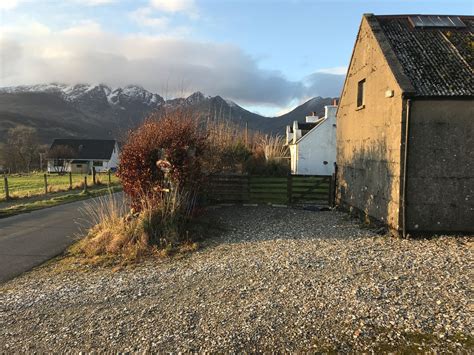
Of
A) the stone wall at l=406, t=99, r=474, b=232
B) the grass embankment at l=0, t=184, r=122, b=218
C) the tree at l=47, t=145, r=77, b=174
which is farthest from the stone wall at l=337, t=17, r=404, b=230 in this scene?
the tree at l=47, t=145, r=77, b=174

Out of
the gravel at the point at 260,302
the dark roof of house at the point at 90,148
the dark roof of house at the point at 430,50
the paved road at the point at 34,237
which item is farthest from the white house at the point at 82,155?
the gravel at the point at 260,302

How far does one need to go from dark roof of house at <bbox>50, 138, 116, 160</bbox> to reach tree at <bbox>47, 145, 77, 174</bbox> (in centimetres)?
298

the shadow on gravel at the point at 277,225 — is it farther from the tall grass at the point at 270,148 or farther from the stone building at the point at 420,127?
the tall grass at the point at 270,148

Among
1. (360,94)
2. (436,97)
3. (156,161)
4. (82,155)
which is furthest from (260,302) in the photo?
(82,155)

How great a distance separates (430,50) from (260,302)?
9.55m

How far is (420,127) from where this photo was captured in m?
9.11

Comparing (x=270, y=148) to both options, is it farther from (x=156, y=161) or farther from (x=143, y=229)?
(x=143, y=229)

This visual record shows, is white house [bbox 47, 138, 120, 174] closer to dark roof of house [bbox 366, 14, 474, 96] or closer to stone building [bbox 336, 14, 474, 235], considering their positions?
dark roof of house [bbox 366, 14, 474, 96]

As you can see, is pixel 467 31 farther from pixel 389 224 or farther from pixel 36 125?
pixel 36 125

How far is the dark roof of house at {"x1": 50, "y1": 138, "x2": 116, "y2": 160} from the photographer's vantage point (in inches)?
2987

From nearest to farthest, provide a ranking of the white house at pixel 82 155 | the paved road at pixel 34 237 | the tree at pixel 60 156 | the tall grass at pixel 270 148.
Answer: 1. the paved road at pixel 34 237
2. the tall grass at pixel 270 148
3. the tree at pixel 60 156
4. the white house at pixel 82 155

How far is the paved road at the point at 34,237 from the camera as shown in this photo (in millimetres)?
8359

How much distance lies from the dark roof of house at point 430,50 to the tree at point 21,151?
6593cm

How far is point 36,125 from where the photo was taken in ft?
450
